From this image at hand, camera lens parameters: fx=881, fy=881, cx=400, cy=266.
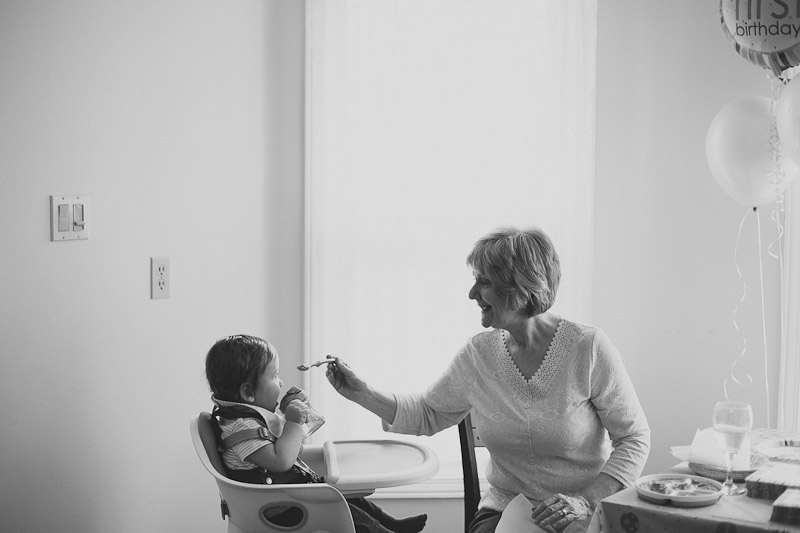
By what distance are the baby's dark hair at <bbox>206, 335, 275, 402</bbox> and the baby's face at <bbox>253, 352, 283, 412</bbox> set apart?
0.01 m

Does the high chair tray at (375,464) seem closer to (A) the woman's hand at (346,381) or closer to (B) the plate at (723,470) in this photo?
(A) the woman's hand at (346,381)

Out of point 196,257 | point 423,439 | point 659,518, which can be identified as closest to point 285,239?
point 196,257

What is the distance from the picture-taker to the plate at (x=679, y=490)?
5.24 feet

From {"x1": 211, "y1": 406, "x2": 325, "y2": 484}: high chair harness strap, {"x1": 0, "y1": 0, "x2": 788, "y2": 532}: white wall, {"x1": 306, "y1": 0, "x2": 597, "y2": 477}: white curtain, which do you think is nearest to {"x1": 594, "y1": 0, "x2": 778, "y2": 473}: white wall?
{"x1": 0, "y1": 0, "x2": 788, "y2": 532}: white wall

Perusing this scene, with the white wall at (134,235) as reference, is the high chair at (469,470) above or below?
below

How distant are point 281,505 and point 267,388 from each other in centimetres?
33

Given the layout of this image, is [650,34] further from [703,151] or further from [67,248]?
[67,248]

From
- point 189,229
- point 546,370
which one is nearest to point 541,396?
point 546,370

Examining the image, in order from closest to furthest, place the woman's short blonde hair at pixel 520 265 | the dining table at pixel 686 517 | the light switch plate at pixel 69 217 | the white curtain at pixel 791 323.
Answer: the dining table at pixel 686 517 < the woman's short blonde hair at pixel 520 265 < the light switch plate at pixel 69 217 < the white curtain at pixel 791 323

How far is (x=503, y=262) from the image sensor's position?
86.9 inches

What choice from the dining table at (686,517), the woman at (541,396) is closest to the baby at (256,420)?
the woman at (541,396)

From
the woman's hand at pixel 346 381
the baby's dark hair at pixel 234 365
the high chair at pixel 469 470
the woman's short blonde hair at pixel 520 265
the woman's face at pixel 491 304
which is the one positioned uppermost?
the woman's short blonde hair at pixel 520 265

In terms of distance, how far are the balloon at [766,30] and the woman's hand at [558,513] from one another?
1.35 metres

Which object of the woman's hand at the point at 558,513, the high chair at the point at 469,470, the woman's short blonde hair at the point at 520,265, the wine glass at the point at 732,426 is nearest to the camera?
the wine glass at the point at 732,426
